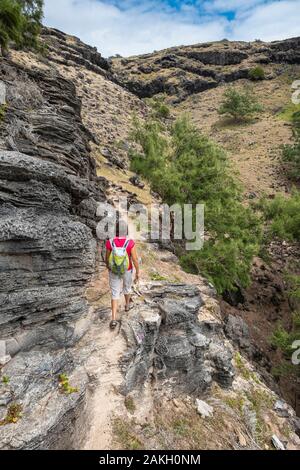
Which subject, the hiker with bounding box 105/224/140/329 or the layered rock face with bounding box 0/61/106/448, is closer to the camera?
the layered rock face with bounding box 0/61/106/448

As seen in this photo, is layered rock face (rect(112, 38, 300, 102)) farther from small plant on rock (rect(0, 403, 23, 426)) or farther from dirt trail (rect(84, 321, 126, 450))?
small plant on rock (rect(0, 403, 23, 426))

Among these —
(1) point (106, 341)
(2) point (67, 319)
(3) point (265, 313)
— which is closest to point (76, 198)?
(2) point (67, 319)

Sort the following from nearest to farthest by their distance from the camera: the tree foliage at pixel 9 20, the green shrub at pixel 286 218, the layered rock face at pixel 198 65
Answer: the tree foliage at pixel 9 20 → the green shrub at pixel 286 218 → the layered rock face at pixel 198 65

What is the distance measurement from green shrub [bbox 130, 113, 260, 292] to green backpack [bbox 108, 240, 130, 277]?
26.6 feet

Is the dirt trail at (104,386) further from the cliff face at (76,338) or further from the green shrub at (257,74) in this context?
the green shrub at (257,74)

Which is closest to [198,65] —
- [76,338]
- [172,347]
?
[172,347]

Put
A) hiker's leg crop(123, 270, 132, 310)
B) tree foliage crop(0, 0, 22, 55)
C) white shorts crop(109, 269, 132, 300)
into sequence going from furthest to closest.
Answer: tree foliage crop(0, 0, 22, 55) < hiker's leg crop(123, 270, 132, 310) < white shorts crop(109, 269, 132, 300)

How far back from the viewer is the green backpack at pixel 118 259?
653 cm

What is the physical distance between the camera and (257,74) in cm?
6638

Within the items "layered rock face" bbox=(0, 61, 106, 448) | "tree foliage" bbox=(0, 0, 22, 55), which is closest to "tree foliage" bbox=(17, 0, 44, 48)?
"tree foliage" bbox=(0, 0, 22, 55)

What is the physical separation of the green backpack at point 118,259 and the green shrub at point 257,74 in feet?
240

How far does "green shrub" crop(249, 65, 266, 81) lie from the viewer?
66.2 meters

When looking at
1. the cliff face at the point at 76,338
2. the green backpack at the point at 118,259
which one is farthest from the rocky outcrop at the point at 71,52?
the green backpack at the point at 118,259

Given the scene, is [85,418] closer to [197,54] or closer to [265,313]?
[265,313]
